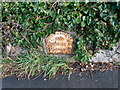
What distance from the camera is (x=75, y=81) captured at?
301cm

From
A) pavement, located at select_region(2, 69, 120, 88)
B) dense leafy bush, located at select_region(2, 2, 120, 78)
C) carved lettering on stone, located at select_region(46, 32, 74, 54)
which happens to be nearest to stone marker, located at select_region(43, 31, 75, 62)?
carved lettering on stone, located at select_region(46, 32, 74, 54)

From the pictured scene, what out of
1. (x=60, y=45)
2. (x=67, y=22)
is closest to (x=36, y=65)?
(x=60, y=45)

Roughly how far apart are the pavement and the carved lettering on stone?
0.48 m

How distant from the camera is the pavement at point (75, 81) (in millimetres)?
2896

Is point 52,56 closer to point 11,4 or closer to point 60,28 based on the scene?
point 60,28

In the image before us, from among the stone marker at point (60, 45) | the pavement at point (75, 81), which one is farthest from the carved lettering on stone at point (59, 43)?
the pavement at point (75, 81)

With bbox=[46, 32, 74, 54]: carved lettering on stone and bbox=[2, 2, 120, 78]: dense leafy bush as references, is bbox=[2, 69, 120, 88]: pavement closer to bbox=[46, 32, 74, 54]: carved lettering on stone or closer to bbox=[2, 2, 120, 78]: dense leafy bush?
bbox=[2, 2, 120, 78]: dense leafy bush

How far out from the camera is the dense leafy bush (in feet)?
9.26

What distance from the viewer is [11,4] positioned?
3.12 metres

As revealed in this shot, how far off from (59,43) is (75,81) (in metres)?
0.74

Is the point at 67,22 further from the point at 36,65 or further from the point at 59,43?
the point at 36,65

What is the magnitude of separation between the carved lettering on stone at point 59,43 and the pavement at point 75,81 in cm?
48

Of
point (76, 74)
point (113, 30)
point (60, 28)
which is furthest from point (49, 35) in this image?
point (113, 30)

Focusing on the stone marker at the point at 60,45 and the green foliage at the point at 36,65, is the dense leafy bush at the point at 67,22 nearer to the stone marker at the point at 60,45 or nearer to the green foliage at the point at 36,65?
the stone marker at the point at 60,45
